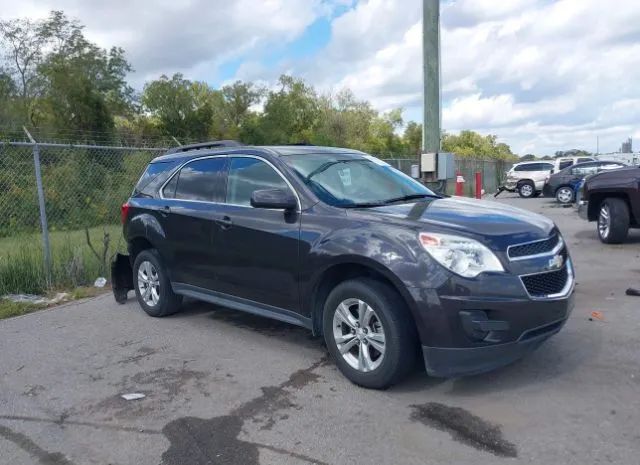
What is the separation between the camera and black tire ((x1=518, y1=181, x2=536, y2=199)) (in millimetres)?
26891

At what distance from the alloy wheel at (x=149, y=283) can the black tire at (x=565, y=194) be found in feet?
60.5

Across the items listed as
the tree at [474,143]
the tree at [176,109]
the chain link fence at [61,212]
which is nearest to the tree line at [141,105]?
the tree at [176,109]

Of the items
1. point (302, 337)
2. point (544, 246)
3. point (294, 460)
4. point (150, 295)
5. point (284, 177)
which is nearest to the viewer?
point (294, 460)

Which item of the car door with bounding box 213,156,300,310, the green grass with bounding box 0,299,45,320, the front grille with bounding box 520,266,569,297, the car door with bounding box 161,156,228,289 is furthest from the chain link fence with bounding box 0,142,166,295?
the front grille with bounding box 520,266,569,297

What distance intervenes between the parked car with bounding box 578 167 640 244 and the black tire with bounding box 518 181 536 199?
664 inches

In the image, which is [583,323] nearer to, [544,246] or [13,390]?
[544,246]

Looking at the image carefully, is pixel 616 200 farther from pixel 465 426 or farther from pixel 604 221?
pixel 465 426

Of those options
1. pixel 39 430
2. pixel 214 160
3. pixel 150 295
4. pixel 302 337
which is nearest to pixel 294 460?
pixel 39 430

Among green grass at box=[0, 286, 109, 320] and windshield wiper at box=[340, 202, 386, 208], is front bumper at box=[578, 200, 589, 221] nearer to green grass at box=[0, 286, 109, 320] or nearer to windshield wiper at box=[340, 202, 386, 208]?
windshield wiper at box=[340, 202, 386, 208]

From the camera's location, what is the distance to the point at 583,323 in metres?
5.71

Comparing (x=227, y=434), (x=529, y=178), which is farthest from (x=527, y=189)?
(x=227, y=434)

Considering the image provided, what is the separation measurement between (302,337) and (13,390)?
2.39 metres

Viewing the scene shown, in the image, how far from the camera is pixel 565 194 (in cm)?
2178

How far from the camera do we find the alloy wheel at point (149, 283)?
6492 millimetres
